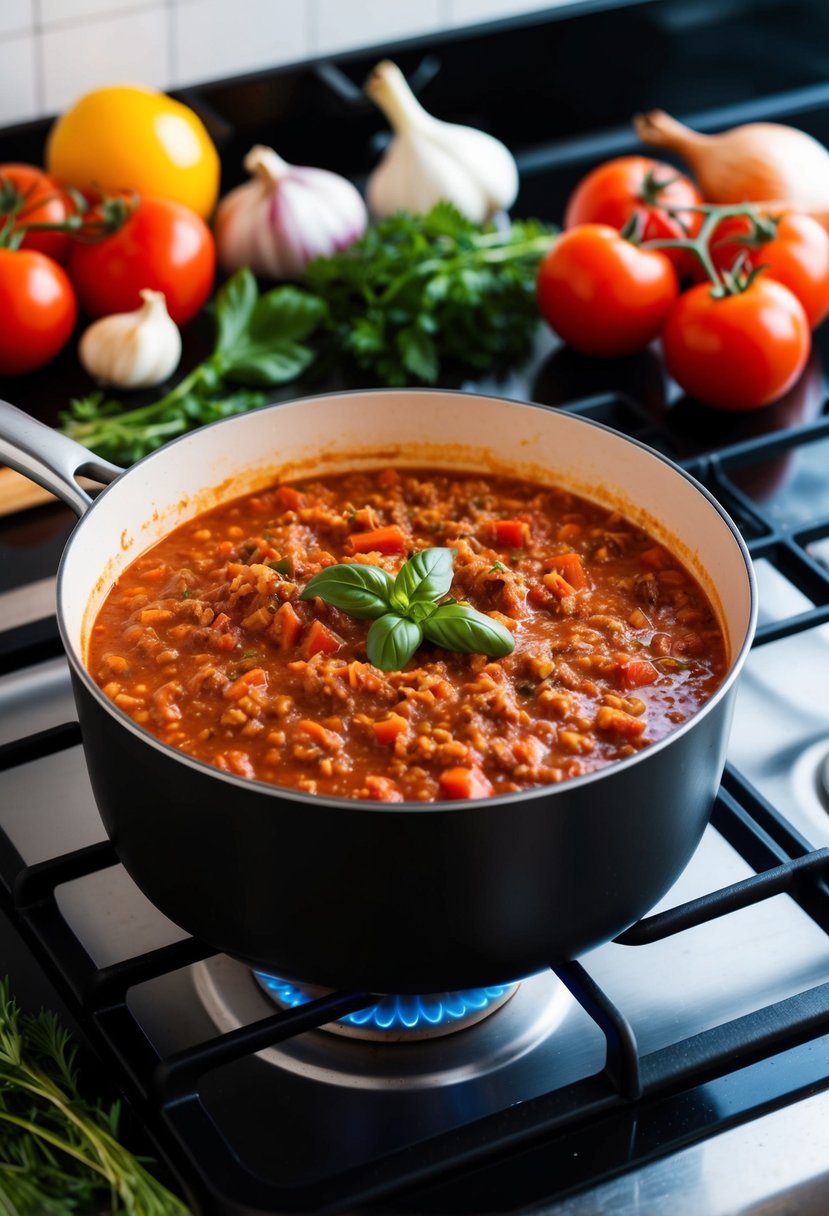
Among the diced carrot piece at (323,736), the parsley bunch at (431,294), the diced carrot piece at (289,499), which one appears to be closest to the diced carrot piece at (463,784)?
the diced carrot piece at (323,736)

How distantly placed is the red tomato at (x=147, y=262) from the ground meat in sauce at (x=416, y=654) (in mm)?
709

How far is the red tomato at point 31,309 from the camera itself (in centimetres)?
223

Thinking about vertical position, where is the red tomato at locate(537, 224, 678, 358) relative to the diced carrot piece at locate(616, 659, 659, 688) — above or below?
below

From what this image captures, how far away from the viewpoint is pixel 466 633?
1445mm

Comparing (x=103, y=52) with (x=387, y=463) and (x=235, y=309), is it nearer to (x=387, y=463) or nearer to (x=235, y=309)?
(x=235, y=309)

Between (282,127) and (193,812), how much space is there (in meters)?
1.93

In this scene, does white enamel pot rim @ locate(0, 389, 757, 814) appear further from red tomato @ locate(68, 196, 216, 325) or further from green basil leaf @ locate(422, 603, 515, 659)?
red tomato @ locate(68, 196, 216, 325)

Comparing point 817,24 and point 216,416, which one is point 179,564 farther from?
point 817,24

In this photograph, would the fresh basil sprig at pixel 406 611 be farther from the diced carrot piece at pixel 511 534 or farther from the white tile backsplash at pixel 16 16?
the white tile backsplash at pixel 16 16

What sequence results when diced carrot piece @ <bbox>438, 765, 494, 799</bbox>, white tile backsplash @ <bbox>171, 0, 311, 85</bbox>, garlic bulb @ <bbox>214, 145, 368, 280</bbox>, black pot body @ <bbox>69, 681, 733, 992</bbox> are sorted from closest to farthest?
black pot body @ <bbox>69, 681, 733, 992</bbox> → diced carrot piece @ <bbox>438, 765, 494, 799</bbox> → garlic bulb @ <bbox>214, 145, 368, 280</bbox> → white tile backsplash @ <bbox>171, 0, 311, 85</bbox>

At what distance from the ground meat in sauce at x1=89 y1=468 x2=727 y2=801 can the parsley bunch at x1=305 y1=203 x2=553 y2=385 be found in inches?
21.9

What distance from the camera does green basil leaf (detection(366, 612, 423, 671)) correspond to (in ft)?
4.71

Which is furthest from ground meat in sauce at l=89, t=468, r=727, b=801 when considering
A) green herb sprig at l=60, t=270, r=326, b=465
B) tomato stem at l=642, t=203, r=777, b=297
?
tomato stem at l=642, t=203, r=777, b=297

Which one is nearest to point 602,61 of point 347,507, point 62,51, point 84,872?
point 62,51
